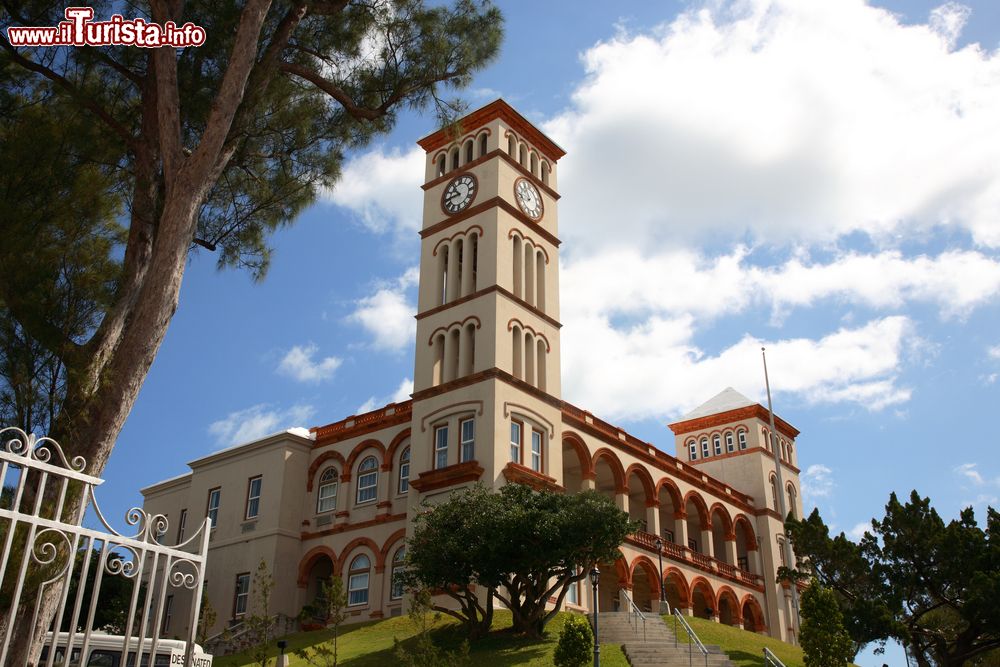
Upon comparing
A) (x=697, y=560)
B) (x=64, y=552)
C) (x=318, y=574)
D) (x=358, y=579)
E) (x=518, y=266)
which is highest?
(x=518, y=266)

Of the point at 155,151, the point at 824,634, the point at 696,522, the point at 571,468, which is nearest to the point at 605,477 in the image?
the point at 571,468

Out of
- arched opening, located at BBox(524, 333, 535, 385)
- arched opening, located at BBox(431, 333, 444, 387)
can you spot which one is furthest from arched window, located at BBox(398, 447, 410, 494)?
arched opening, located at BBox(524, 333, 535, 385)

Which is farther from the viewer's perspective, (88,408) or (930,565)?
(930,565)

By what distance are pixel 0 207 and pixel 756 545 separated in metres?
43.3

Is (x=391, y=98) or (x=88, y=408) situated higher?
(x=391, y=98)

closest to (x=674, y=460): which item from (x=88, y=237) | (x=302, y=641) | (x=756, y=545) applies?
(x=756, y=545)

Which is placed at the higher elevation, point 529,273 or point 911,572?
point 529,273

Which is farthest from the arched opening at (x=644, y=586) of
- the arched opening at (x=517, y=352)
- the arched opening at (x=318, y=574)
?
the arched opening at (x=318, y=574)

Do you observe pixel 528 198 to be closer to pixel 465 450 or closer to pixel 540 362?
pixel 540 362

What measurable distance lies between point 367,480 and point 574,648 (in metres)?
16.6

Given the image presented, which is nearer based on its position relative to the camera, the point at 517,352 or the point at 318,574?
the point at 517,352

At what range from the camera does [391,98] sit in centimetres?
1470

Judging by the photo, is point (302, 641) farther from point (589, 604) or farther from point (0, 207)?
point (0, 207)

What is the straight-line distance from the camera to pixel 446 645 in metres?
26.1
